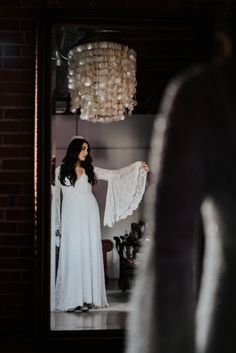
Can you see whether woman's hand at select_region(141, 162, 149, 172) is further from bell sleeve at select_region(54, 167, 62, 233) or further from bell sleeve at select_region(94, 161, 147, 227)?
bell sleeve at select_region(54, 167, 62, 233)

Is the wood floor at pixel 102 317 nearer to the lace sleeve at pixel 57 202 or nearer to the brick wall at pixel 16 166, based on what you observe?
the brick wall at pixel 16 166

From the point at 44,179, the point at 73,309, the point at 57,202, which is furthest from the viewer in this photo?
the point at 73,309

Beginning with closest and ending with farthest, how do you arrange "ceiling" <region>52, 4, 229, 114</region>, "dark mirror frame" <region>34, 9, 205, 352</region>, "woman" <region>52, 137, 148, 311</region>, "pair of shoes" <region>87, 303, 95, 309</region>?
"dark mirror frame" <region>34, 9, 205, 352</region> < "ceiling" <region>52, 4, 229, 114</region> < "woman" <region>52, 137, 148, 311</region> < "pair of shoes" <region>87, 303, 95, 309</region>

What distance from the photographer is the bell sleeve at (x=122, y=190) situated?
11.5 ft

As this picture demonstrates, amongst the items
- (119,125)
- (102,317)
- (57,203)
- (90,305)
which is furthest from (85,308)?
(119,125)

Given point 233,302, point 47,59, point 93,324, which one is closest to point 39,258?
point 93,324

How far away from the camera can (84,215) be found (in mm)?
3584

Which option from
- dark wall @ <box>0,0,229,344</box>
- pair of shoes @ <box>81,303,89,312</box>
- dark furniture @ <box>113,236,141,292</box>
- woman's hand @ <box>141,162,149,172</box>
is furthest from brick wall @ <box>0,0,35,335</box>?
woman's hand @ <box>141,162,149,172</box>

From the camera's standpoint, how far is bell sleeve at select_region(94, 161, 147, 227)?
11.5ft

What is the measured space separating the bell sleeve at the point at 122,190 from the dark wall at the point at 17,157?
44cm

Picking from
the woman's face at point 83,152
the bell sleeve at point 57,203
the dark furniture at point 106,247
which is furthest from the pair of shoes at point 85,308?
the woman's face at point 83,152

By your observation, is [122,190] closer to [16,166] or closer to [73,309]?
[16,166]

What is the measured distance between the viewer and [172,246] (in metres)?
0.59

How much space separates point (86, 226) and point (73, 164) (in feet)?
1.18
